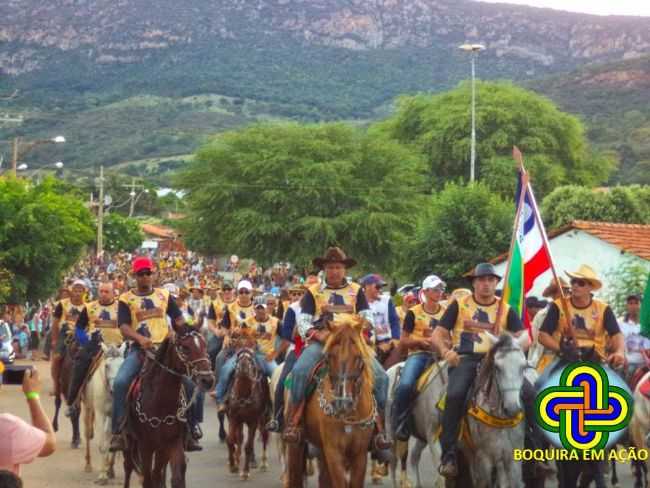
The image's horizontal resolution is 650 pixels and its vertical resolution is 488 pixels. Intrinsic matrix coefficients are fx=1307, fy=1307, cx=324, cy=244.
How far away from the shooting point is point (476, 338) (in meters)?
12.5

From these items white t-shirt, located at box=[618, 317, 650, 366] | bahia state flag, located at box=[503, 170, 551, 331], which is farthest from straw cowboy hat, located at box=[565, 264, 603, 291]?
white t-shirt, located at box=[618, 317, 650, 366]

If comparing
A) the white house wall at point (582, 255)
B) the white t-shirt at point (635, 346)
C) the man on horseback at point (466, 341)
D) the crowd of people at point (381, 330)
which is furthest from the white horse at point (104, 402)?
the white house wall at point (582, 255)

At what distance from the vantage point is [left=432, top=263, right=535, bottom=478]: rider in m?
12.2

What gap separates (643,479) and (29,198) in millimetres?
27372

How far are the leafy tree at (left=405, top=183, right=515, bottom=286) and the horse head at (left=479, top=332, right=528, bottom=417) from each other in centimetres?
2527

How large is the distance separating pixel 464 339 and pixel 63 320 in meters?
10.7

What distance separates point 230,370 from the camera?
18156 millimetres

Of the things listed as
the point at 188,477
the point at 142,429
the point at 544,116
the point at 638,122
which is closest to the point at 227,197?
the point at 544,116

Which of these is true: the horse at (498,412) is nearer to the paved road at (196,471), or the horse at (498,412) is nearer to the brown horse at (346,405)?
the brown horse at (346,405)

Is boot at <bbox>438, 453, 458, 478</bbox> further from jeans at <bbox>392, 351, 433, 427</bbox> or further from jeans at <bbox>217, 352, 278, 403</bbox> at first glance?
jeans at <bbox>217, 352, 278, 403</bbox>

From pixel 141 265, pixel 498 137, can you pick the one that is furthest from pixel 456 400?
pixel 498 137

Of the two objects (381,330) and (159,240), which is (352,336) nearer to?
(381,330)

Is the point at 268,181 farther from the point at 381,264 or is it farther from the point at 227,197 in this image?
the point at 381,264

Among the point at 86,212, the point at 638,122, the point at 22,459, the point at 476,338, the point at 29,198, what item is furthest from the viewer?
the point at 638,122
